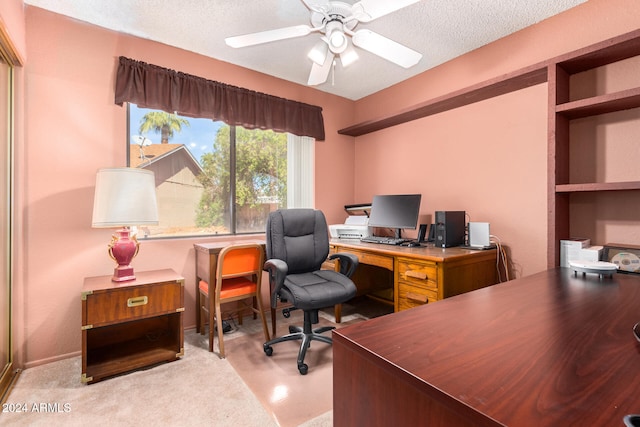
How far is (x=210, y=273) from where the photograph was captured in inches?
91.0

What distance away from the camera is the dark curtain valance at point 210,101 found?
2388mm

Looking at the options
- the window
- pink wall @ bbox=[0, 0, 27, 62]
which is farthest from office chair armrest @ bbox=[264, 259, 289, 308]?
pink wall @ bbox=[0, 0, 27, 62]

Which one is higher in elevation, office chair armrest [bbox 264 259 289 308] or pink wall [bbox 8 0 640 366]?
pink wall [bbox 8 0 640 366]

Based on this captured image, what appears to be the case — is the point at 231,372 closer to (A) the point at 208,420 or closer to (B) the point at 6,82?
(A) the point at 208,420

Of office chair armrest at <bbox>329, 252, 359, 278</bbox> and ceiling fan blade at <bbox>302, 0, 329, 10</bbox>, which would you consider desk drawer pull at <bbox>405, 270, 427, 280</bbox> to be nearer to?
office chair armrest at <bbox>329, 252, 359, 278</bbox>

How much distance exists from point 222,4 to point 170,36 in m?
0.69

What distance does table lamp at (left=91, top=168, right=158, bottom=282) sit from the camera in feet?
6.44

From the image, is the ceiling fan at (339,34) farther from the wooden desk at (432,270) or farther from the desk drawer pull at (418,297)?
the desk drawer pull at (418,297)

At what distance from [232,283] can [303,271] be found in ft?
2.03

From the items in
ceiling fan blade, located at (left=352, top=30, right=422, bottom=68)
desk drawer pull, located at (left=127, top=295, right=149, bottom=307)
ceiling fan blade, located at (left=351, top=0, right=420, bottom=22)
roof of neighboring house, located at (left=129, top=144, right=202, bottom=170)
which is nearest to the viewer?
ceiling fan blade, located at (left=351, top=0, right=420, bottom=22)

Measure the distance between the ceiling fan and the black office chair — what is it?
1.19 m

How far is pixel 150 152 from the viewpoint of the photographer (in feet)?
8.56

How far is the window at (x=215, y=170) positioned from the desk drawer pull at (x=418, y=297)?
1.61m

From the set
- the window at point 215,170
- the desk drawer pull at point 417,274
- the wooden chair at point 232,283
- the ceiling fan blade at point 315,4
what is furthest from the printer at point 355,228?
the ceiling fan blade at point 315,4
